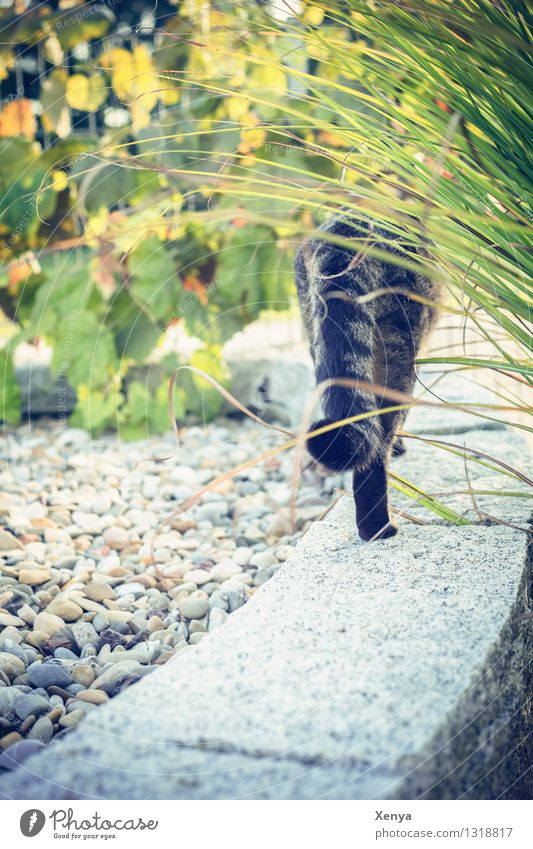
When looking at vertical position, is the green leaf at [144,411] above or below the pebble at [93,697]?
above

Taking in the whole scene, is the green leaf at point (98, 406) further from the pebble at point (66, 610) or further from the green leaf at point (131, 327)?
the pebble at point (66, 610)

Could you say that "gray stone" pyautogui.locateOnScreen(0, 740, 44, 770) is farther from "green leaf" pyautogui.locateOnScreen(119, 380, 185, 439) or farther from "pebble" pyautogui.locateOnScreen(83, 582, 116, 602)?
"green leaf" pyautogui.locateOnScreen(119, 380, 185, 439)

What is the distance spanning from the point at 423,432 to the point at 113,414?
5.03 feet

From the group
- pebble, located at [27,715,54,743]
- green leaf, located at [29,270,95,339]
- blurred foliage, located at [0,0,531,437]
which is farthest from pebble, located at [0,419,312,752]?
green leaf, located at [29,270,95,339]

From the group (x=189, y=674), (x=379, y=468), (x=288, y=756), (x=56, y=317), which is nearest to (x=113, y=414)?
(x=56, y=317)

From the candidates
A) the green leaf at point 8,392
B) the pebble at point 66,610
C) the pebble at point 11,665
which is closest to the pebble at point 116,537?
the pebble at point 66,610

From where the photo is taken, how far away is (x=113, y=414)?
3258mm

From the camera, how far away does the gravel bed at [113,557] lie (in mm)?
1462

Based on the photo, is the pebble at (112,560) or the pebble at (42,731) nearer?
the pebble at (42,731)
